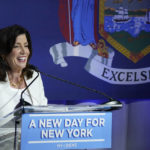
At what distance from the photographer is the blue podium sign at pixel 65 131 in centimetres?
137

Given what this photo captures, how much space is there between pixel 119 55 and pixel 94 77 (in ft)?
1.16

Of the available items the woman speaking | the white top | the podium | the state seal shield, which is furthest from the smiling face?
the state seal shield

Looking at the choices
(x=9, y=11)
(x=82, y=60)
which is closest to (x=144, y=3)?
(x=82, y=60)

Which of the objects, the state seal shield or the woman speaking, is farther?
the state seal shield

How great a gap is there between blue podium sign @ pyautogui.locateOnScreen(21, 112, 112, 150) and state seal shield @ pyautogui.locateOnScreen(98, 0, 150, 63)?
1920 millimetres

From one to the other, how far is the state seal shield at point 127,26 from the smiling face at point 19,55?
1.33 m

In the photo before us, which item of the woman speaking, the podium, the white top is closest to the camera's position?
the podium

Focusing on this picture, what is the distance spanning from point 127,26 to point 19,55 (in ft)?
5.28

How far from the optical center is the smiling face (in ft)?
6.68

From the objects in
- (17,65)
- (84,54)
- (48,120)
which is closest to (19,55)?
(17,65)

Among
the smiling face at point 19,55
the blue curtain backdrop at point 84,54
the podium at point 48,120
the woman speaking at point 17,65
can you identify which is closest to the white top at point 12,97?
the woman speaking at point 17,65

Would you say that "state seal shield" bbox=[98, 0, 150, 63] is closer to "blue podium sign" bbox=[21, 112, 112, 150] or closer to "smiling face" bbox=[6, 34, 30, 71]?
"smiling face" bbox=[6, 34, 30, 71]

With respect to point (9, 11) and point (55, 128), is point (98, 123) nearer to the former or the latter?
point (55, 128)

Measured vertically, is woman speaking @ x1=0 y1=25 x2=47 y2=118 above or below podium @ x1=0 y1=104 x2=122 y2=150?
above
